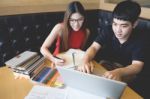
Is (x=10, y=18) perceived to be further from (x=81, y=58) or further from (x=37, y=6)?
(x=81, y=58)

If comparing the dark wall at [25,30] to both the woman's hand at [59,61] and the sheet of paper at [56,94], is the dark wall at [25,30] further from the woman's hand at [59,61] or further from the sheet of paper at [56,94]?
the sheet of paper at [56,94]

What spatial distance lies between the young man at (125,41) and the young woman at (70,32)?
23cm

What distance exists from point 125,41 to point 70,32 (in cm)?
52

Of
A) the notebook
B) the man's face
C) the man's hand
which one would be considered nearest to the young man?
the man's face

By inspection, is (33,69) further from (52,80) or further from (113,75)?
(113,75)

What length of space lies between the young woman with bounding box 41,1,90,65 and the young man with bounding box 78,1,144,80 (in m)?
0.23

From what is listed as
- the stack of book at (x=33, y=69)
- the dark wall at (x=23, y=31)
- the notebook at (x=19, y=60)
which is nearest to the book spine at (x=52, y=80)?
the stack of book at (x=33, y=69)

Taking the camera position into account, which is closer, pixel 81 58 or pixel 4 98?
pixel 4 98

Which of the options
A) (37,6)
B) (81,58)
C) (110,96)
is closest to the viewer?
(110,96)

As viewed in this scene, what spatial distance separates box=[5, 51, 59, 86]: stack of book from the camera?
112cm

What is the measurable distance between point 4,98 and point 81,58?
1.96ft

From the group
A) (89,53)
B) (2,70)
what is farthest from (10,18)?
(89,53)

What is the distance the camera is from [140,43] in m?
1.40

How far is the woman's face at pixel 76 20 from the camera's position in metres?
1.59
